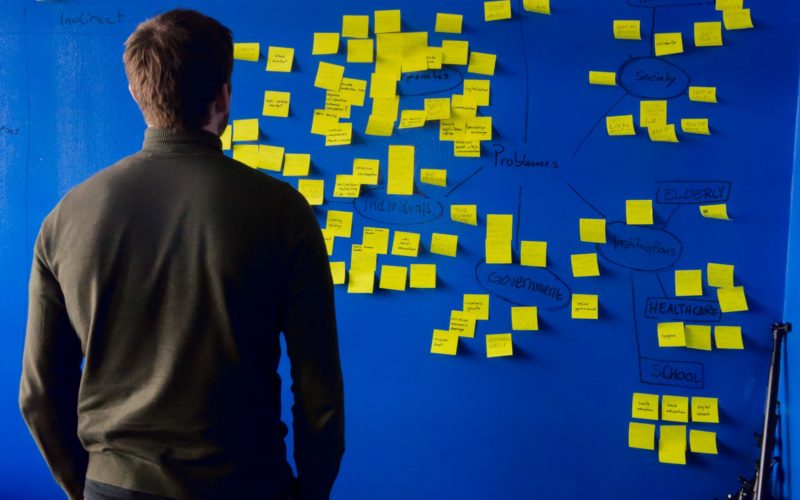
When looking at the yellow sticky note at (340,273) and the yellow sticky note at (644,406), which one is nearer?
the yellow sticky note at (644,406)

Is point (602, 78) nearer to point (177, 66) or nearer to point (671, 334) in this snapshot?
point (671, 334)

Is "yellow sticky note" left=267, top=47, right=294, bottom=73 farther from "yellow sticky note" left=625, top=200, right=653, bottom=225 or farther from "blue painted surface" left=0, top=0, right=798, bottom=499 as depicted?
"yellow sticky note" left=625, top=200, right=653, bottom=225

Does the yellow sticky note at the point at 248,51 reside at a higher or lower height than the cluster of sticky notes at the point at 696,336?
higher

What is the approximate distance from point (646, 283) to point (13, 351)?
7.35ft

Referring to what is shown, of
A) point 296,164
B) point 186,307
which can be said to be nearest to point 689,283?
point 296,164

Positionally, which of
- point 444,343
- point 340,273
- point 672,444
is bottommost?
point 672,444

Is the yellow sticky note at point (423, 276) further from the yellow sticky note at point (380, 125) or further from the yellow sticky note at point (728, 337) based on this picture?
the yellow sticky note at point (728, 337)

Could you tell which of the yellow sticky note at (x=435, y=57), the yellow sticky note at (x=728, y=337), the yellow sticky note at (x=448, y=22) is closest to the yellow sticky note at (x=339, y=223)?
the yellow sticky note at (x=435, y=57)

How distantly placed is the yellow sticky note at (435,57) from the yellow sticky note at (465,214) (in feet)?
1.51

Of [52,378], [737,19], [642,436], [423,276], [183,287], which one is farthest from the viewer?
[423,276]

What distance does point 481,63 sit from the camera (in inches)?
85.9

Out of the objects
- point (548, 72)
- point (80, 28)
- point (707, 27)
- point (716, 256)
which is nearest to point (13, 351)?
point (80, 28)

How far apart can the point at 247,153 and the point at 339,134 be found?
0.34 metres

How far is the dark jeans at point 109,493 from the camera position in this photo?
110cm
